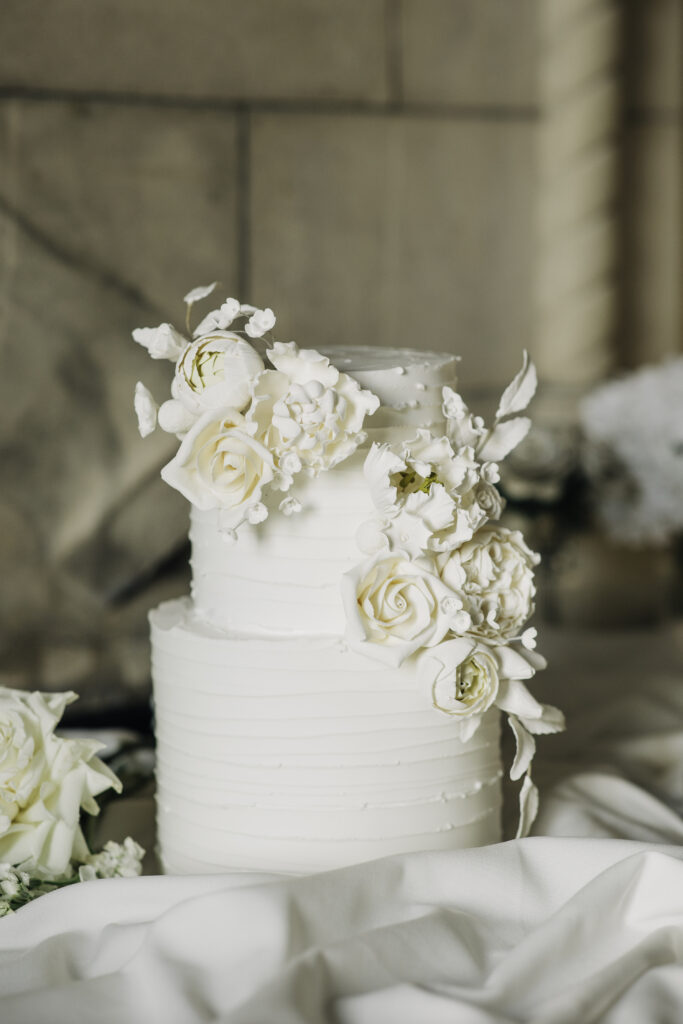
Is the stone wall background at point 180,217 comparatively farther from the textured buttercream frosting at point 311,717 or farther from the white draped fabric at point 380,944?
the white draped fabric at point 380,944

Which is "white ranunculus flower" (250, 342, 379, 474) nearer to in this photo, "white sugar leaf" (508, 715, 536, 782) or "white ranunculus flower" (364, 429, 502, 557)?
"white ranunculus flower" (364, 429, 502, 557)

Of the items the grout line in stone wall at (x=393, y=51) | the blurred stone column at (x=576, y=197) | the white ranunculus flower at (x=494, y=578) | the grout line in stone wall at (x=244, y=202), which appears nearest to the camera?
the white ranunculus flower at (x=494, y=578)

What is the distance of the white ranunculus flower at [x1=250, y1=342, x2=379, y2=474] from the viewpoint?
1602 mm

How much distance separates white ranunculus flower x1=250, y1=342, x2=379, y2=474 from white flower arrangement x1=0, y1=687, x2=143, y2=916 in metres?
0.57

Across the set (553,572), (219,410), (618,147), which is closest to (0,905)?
(219,410)

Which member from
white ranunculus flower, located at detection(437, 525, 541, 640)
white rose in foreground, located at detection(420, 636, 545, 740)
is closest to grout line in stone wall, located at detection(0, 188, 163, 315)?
white ranunculus flower, located at detection(437, 525, 541, 640)

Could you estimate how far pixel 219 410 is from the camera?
5.33ft

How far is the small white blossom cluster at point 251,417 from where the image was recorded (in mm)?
1616

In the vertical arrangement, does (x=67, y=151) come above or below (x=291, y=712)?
above

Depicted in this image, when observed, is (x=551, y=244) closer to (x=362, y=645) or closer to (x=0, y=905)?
(x=362, y=645)

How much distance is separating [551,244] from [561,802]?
2.25 meters

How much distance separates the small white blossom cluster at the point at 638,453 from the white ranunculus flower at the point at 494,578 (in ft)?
5.04

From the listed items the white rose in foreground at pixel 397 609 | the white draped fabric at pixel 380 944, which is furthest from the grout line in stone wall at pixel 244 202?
the white draped fabric at pixel 380 944

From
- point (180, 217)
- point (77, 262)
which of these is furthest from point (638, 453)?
point (77, 262)
